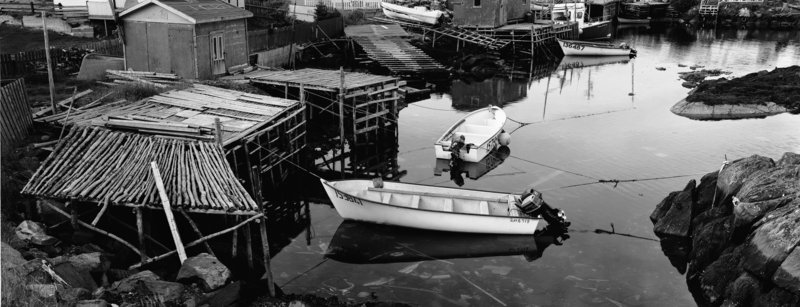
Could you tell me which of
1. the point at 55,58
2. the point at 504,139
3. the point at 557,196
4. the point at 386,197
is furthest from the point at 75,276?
the point at 55,58

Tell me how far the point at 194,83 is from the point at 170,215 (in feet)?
42.6

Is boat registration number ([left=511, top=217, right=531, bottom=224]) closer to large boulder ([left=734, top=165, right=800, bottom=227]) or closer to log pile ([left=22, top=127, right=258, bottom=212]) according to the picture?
large boulder ([left=734, top=165, right=800, bottom=227])

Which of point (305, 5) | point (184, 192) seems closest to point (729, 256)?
point (184, 192)

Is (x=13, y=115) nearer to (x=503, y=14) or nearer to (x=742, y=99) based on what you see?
(x=742, y=99)

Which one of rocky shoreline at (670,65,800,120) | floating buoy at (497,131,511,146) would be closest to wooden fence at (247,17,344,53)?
floating buoy at (497,131,511,146)

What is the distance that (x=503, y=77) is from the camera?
5056 centimetres

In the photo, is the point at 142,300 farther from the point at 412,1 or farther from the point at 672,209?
the point at 412,1

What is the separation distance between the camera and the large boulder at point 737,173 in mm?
20703

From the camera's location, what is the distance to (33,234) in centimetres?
1642

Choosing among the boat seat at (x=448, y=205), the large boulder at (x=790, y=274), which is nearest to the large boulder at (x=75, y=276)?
the boat seat at (x=448, y=205)

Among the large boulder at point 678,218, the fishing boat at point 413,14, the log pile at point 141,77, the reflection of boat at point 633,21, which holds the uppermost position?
the fishing boat at point 413,14

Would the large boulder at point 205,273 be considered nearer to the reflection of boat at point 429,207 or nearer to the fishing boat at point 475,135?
the reflection of boat at point 429,207

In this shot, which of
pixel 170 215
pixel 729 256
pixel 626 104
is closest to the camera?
pixel 170 215

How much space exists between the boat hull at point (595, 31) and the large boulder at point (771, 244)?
5531 cm
